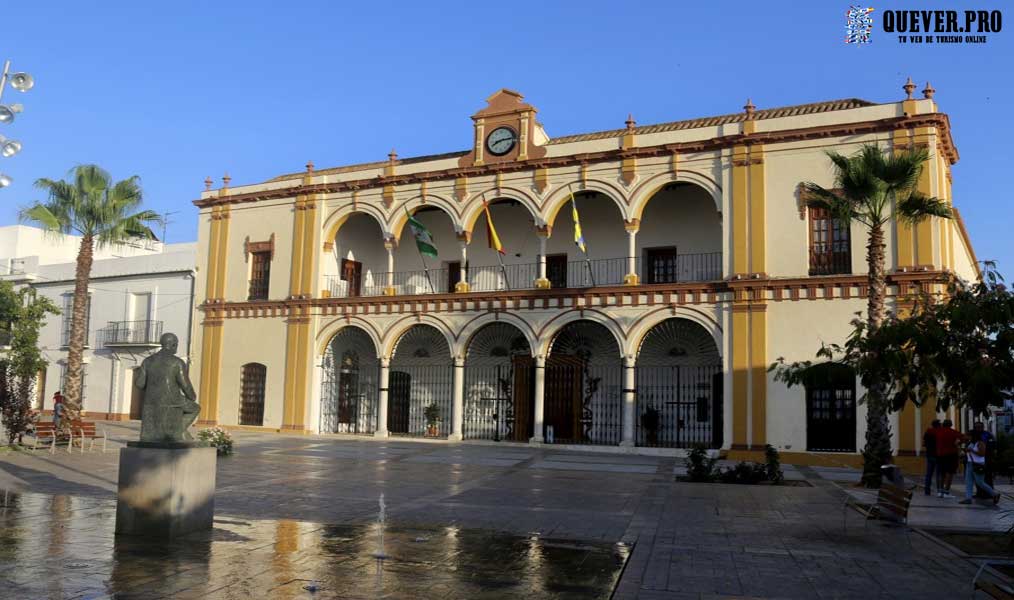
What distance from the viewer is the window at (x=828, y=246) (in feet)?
70.5

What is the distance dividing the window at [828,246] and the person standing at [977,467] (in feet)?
28.8

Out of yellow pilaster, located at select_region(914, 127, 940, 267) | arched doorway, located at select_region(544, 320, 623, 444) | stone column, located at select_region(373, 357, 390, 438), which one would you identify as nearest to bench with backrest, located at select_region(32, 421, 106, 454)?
stone column, located at select_region(373, 357, 390, 438)

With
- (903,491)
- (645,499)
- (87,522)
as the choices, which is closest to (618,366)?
(645,499)

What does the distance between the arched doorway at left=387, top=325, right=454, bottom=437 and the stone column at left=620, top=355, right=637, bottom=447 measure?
6.79 meters

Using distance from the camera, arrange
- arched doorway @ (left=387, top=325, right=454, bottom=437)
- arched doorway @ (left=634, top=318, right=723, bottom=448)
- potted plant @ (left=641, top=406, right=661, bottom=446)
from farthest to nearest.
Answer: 1. arched doorway @ (left=387, top=325, right=454, bottom=437)
2. potted plant @ (left=641, top=406, right=661, bottom=446)
3. arched doorway @ (left=634, top=318, right=723, bottom=448)

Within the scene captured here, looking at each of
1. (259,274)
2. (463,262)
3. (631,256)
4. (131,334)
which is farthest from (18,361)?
(631,256)

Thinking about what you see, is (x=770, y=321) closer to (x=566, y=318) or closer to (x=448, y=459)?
(x=566, y=318)

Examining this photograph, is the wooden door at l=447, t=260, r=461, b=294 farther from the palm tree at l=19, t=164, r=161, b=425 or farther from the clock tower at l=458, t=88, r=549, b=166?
the palm tree at l=19, t=164, r=161, b=425

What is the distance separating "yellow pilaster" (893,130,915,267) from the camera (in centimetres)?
2056

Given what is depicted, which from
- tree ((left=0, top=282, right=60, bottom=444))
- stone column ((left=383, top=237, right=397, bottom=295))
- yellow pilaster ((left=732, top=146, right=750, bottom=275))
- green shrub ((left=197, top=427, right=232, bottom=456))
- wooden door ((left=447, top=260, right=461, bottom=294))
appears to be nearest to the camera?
green shrub ((left=197, top=427, right=232, bottom=456))

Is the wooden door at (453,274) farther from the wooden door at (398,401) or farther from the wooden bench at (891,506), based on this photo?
the wooden bench at (891,506)

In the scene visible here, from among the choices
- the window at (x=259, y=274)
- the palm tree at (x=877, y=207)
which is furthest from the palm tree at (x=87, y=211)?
the palm tree at (x=877, y=207)

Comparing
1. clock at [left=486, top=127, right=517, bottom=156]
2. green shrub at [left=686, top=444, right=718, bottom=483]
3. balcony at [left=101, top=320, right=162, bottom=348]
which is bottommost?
green shrub at [left=686, top=444, right=718, bottom=483]

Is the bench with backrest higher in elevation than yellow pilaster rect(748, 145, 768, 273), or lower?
lower
